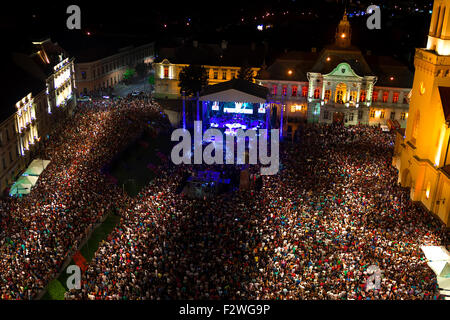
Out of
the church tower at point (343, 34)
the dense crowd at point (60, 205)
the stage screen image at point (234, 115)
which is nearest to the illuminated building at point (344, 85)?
the church tower at point (343, 34)

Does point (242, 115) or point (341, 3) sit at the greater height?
point (341, 3)

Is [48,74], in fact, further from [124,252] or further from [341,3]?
[341,3]

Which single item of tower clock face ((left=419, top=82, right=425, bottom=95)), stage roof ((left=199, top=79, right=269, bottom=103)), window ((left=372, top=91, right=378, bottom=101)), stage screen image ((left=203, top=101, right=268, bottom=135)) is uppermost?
tower clock face ((left=419, top=82, right=425, bottom=95))

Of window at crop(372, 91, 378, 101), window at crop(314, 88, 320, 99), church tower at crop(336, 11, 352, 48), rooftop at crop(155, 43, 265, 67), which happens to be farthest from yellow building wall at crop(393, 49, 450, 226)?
rooftop at crop(155, 43, 265, 67)

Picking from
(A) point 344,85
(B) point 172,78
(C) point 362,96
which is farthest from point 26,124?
(C) point 362,96

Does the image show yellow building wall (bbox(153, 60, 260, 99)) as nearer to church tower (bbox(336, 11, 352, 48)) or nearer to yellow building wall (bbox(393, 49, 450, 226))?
church tower (bbox(336, 11, 352, 48))
